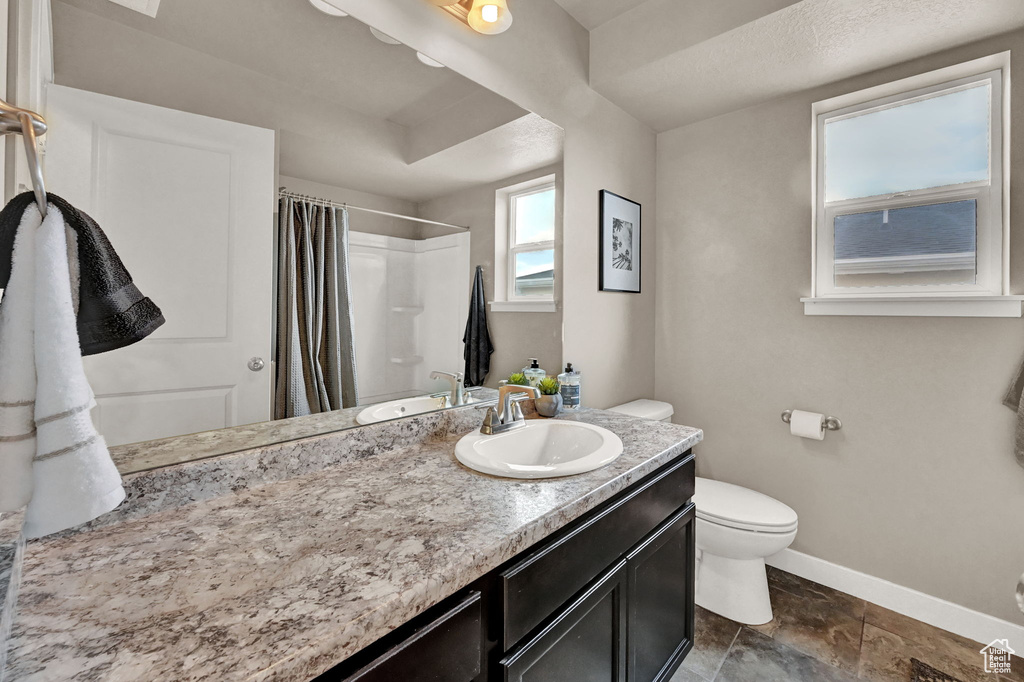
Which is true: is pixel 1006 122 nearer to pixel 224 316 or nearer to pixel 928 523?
pixel 928 523

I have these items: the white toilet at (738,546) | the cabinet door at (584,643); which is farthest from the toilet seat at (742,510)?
the cabinet door at (584,643)

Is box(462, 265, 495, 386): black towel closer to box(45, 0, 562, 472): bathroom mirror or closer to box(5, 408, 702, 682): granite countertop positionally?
box(45, 0, 562, 472): bathroom mirror

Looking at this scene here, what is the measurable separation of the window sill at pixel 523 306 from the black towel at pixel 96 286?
41.1 inches

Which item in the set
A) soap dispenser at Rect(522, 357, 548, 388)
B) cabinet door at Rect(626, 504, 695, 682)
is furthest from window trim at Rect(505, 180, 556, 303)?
cabinet door at Rect(626, 504, 695, 682)

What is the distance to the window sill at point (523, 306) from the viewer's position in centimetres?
164

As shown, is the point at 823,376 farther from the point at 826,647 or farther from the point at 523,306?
the point at 523,306

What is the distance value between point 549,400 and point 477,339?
350 millimetres

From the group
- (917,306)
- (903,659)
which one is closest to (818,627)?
(903,659)


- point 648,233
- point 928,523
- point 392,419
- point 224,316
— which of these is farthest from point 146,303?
point 928,523

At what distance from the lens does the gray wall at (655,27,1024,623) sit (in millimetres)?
1741

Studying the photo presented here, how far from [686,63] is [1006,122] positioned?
119 centimetres

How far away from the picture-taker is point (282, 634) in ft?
1.78

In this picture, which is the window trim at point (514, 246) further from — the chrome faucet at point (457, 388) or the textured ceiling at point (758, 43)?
the textured ceiling at point (758, 43)

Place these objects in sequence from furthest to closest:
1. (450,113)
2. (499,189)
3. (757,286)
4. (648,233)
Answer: (648,233), (757,286), (499,189), (450,113)
